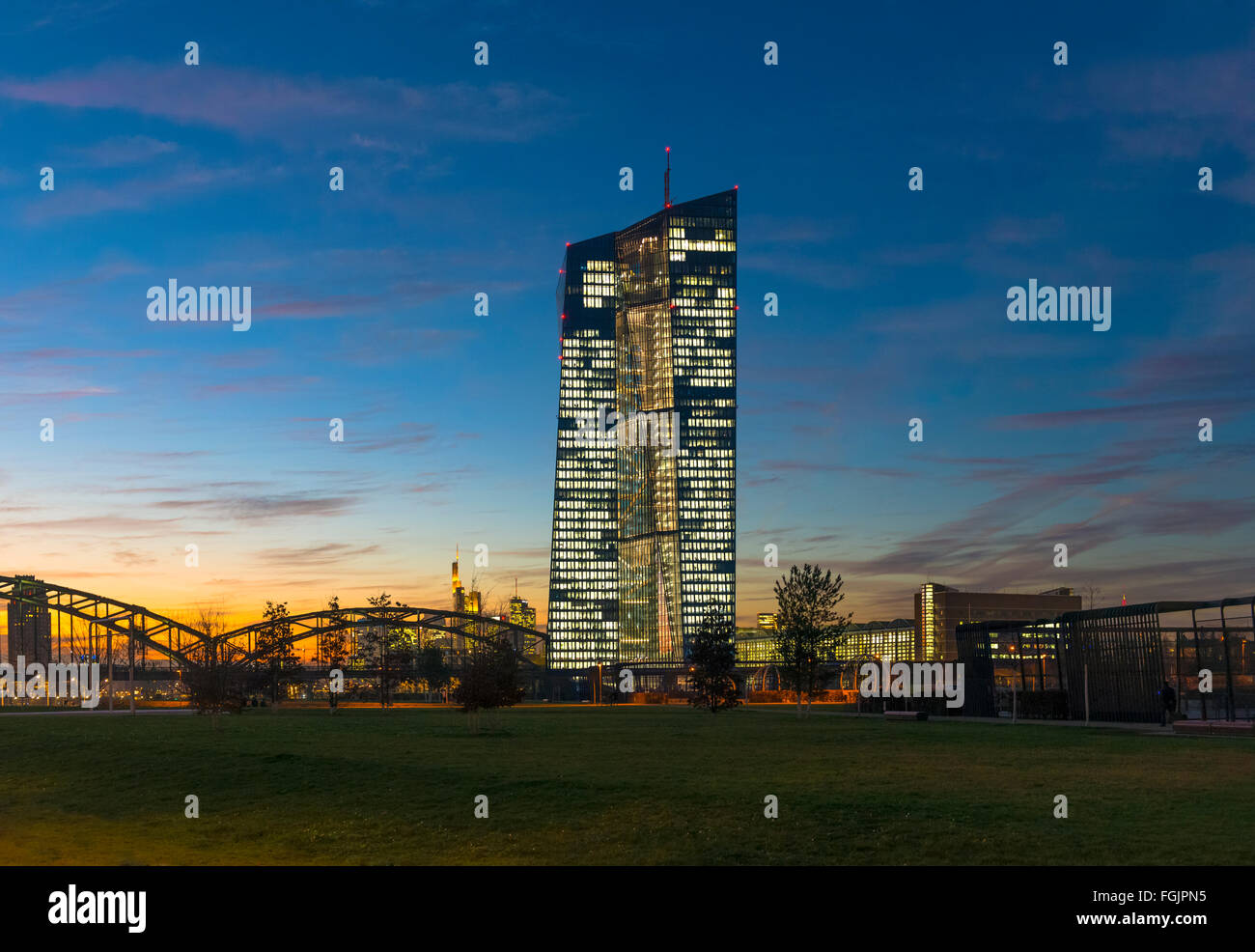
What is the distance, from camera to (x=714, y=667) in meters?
80.4

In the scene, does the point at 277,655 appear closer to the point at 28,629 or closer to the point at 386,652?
the point at 386,652

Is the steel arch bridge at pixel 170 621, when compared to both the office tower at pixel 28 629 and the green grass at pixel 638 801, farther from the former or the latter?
the green grass at pixel 638 801

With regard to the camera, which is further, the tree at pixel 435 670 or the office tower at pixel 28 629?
the office tower at pixel 28 629

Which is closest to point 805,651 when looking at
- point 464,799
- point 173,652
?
point 464,799

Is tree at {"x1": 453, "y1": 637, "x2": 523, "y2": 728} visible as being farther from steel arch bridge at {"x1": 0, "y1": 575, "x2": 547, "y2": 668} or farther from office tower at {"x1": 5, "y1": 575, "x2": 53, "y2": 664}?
office tower at {"x1": 5, "y1": 575, "x2": 53, "y2": 664}

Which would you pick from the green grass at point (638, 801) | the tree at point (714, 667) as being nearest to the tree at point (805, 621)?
the tree at point (714, 667)

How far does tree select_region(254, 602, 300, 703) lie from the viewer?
354 ft

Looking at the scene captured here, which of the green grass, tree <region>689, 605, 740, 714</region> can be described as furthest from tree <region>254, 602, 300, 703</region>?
the green grass

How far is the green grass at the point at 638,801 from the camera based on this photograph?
2089 centimetres

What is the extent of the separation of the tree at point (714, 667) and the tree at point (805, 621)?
3917 millimetres
